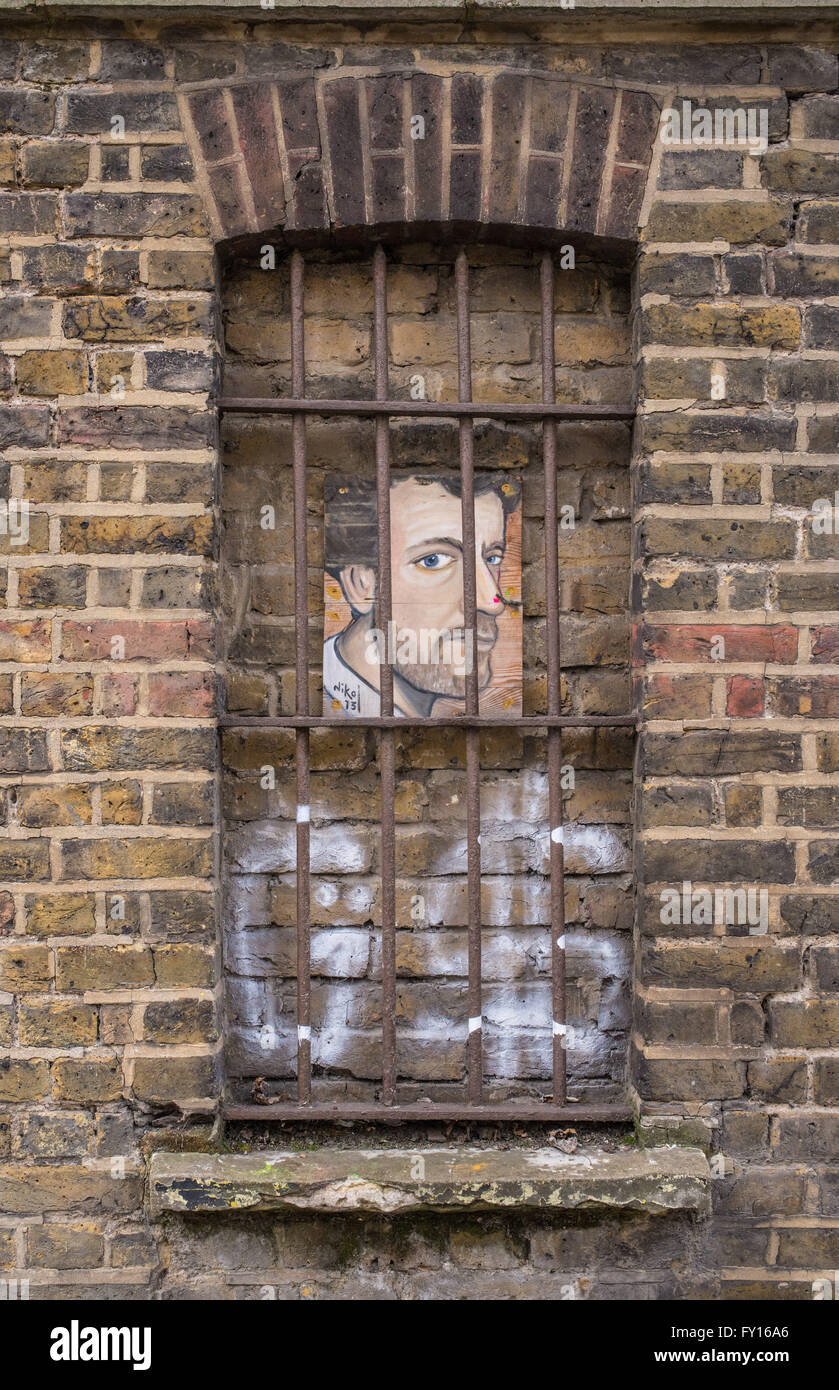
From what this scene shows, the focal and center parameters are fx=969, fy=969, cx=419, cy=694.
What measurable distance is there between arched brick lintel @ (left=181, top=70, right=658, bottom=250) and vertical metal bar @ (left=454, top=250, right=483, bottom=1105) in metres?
0.18

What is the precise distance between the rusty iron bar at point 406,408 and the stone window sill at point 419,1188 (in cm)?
166

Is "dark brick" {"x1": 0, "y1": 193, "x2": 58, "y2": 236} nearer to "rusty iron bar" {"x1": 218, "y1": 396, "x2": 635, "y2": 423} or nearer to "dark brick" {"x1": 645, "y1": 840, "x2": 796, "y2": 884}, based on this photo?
"rusty iron bar" {"x1": 218, "y1": 396, "x2": 635, "y2": 423}

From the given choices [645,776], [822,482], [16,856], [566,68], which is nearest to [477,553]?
[645,776]

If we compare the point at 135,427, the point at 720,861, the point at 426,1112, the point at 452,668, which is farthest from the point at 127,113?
the point at 426,1112

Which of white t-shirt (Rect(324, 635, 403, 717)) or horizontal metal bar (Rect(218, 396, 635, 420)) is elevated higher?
horizontal metal bar (Rect(218, 396, 635, 420))

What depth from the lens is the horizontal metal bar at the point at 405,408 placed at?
2197 millimetres

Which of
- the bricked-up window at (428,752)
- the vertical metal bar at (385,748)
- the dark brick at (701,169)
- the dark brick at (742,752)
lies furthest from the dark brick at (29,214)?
the dark brick at (742,752)

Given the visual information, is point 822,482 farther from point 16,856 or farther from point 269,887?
point 16,856

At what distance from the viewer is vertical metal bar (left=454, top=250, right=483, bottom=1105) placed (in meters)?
2.21

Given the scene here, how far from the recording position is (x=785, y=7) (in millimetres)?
2127

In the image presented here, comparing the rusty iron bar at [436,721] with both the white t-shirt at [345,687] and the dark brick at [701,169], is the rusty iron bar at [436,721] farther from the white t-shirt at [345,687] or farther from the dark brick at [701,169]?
the dark brick at [701,169]

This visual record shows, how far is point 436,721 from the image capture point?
7.22 feet

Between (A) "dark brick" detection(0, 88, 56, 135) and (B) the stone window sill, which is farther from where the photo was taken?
(A) "dark brick" detection(0, 88, 56, 135)

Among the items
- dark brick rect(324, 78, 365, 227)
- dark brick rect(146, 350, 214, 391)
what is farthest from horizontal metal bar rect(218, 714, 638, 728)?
dark brick rect(324, 78, 365, 227)
